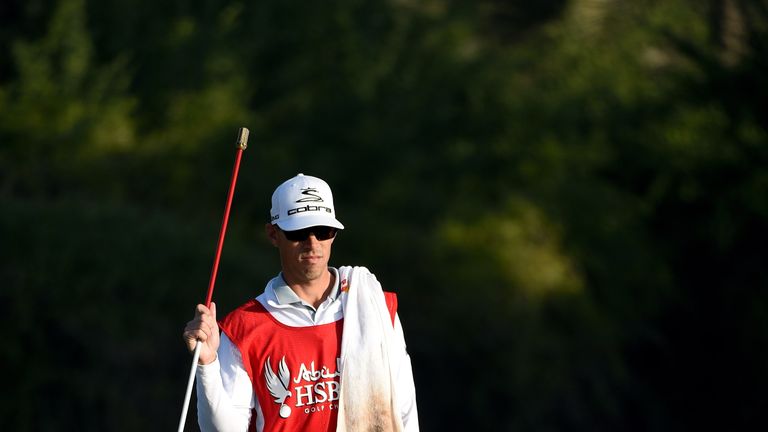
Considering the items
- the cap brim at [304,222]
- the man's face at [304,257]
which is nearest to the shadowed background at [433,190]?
the man's face at [304,257]

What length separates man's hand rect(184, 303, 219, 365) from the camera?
432 centimetres

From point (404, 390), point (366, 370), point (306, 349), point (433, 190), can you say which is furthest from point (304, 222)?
point (433, 190)

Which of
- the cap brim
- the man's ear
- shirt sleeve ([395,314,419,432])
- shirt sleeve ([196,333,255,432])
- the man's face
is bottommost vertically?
shirt sleeve ([196,333,255,432])

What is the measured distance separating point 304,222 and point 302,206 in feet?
0.24

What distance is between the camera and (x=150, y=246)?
10758 millimetres

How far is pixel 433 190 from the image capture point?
1375 cm

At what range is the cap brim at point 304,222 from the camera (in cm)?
452

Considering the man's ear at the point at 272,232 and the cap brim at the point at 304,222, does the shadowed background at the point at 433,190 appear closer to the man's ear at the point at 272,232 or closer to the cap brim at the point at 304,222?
the man's ear at the point at 272,232

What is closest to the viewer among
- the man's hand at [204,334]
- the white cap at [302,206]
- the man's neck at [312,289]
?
the man's hand at [204,334]

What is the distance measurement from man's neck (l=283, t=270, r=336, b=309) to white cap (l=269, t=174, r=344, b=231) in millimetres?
204

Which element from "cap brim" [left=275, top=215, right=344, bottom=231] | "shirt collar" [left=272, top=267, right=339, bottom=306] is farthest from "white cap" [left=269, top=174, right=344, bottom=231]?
"shirt collar" [left=272, top=267, right=339, bottom=306]

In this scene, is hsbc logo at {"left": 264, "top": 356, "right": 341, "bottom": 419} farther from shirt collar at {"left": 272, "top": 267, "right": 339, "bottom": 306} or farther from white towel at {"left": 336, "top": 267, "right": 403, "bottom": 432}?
shirt collar at {"left": 272, "top": 267, "right": 339, "bottom": 306}

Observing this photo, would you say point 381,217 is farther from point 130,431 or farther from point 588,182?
point 130,431

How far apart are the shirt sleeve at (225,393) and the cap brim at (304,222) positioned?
1.37 feet
